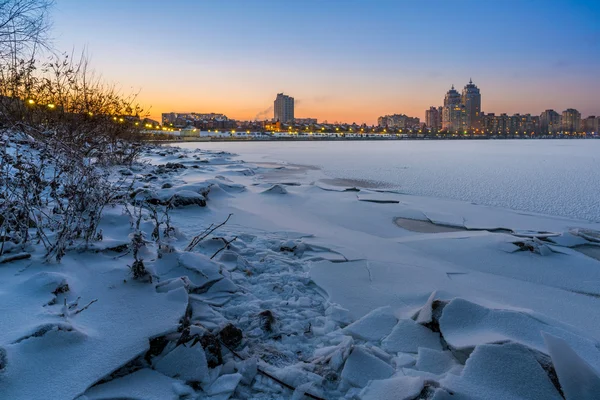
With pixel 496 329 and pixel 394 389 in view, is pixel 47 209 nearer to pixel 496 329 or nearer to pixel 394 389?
pixel 394 389

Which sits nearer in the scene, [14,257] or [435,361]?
[435,361]

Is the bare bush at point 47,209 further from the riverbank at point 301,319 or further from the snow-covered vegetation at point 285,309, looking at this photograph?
the riverbank at point 301,319

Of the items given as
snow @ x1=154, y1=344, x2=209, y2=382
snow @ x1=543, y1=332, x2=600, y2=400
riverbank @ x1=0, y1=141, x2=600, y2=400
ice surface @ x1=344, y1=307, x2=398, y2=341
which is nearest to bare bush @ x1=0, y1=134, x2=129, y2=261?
riverbank @ x1=0, y1=141, x2=600, y2=400

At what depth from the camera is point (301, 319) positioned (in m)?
2.17

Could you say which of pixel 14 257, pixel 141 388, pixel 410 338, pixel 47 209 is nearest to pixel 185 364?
pixel 141 388

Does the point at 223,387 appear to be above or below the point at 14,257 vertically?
below

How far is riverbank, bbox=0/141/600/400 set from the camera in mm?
1493

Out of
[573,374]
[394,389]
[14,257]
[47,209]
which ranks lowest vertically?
[394,389]

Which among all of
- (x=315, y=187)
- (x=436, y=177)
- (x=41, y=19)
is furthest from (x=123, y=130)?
(x=436, y=177)

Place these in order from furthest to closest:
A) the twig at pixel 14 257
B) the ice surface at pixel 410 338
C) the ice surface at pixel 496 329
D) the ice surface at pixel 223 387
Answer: the twig at pixel 14 257 < the ice surface at pixel 410 338 < the ice surface at pixel 496 329 < the ice surface at pixel 223 387

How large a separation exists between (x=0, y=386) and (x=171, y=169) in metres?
9.06

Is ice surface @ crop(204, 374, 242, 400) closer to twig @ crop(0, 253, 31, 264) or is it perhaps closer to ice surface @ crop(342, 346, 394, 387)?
ice surface @ crop(342, 346, 394, 387)

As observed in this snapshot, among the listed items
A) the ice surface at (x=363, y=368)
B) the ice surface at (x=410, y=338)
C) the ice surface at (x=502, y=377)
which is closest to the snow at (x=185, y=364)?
the ice surface at (x=363, y=368)

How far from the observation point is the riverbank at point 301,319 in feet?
4.90
